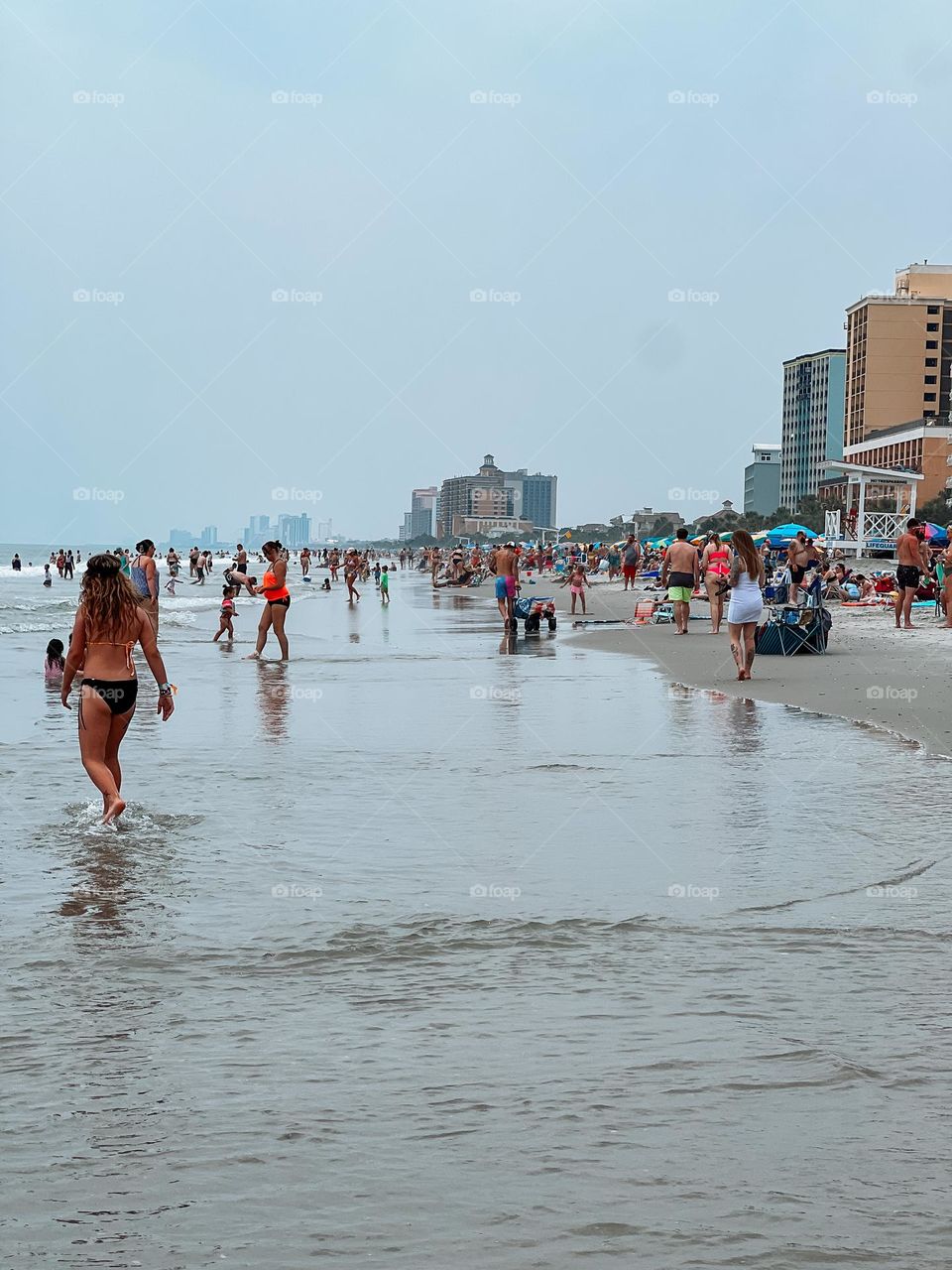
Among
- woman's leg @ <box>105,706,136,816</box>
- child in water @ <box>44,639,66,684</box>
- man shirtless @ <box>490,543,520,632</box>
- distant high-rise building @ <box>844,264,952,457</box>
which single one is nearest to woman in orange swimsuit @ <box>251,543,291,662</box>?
child in water @ <box>44,639,66,684</box>

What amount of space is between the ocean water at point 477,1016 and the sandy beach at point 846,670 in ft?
10.7

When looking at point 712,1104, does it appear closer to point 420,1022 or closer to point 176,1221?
point 420,1022

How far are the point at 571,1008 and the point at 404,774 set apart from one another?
524 cm

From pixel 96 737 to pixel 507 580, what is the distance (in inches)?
676

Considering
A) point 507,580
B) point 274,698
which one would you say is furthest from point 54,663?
point 507,580

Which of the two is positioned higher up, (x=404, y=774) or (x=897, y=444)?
(x=897, y=444)

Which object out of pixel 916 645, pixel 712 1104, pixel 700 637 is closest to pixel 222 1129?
pixel 712 1104

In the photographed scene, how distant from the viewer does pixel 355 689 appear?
1659cm

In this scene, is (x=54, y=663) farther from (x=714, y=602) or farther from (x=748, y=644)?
(x=714, y=602)

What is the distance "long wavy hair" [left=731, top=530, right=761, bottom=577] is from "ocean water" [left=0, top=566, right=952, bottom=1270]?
6101 millimetres

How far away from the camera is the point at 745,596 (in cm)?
1641

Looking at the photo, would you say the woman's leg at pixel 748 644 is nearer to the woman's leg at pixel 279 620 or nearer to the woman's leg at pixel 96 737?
the woman's leg at pixel 279 620

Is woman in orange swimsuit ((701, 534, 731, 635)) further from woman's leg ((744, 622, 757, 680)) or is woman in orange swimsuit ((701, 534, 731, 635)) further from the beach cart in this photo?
woman's leg ((744, 622, 757, 680))

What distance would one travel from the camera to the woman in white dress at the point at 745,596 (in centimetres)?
1620
